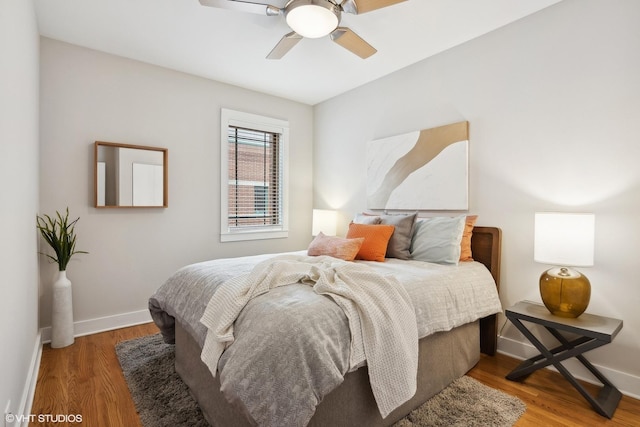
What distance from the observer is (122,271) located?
3.14 metres

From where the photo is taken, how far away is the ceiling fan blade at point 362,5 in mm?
1906

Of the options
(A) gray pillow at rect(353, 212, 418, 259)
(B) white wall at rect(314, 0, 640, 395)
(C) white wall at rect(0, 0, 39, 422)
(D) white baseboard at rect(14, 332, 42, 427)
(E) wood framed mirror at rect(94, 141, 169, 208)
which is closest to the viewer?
(C) white wall at rect(0, 0, 39, 422)

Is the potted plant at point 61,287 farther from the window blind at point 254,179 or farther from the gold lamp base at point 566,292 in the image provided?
the gold lamp base at point 566,292

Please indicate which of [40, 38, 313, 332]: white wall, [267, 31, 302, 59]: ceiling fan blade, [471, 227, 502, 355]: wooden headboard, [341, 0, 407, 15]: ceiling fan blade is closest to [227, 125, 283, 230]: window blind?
[40, 38, 313, 332]: white wall

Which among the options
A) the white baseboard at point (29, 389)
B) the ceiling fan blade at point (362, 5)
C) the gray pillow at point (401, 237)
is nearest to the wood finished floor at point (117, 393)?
the white baseboard at point (29, 389)

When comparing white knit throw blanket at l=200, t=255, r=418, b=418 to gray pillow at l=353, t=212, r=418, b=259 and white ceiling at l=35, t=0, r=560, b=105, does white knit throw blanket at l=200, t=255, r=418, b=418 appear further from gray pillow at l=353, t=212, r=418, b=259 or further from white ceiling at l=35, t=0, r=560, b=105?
white ceiling at l=35, t=0, r=560, b=105

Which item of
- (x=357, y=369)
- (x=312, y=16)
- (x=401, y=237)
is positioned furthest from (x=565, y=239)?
(x=312, y=16)

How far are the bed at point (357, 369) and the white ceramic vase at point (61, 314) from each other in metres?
0.99

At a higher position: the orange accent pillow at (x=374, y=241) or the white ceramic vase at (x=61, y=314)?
the orange accent pillow at (x=374, y=241)

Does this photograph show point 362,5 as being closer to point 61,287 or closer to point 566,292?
point 566,292

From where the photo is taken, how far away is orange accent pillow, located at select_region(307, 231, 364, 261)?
2.57 metres

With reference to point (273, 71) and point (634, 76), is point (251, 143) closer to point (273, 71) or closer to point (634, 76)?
point (273, 71)

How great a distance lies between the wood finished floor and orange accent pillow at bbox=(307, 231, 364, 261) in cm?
119

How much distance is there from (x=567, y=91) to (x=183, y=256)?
12.2 ft
